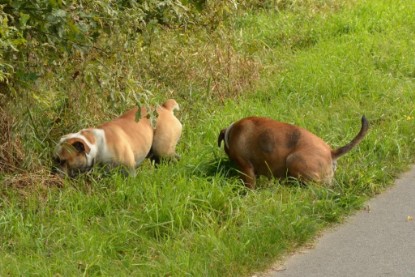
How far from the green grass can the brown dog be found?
0.11 m

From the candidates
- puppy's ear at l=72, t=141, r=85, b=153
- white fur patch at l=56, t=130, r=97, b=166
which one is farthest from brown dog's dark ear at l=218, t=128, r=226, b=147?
puppy's ear at l=72, t=141, r=85, b=153

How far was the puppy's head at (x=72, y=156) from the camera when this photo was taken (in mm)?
7336

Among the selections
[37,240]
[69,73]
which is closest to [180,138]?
[69,73]

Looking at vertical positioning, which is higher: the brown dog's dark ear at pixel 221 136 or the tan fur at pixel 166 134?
the brown dog's dark ear at pixel 221 136

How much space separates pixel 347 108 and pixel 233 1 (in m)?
1.53

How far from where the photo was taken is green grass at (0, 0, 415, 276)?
5941 millimetres

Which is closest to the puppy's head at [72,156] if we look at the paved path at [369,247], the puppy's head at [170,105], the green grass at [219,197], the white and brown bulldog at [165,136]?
the green grass at [219,197]

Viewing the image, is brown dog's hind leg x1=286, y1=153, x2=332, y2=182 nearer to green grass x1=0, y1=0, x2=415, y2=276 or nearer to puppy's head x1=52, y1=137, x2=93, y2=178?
green grass x1=0, y1=0, x2=415, y2=276

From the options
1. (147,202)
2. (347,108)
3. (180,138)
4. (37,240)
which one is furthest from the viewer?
(347,108)

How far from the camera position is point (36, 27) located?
23.0 ft

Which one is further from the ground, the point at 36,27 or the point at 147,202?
the point at 36,27

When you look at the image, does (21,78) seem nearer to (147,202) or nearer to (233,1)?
(147,202)

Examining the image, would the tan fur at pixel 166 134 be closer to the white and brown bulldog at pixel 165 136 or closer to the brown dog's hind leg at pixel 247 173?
the white and brown bulldog at pixel 165 136

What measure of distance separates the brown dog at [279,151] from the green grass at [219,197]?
11 cm
